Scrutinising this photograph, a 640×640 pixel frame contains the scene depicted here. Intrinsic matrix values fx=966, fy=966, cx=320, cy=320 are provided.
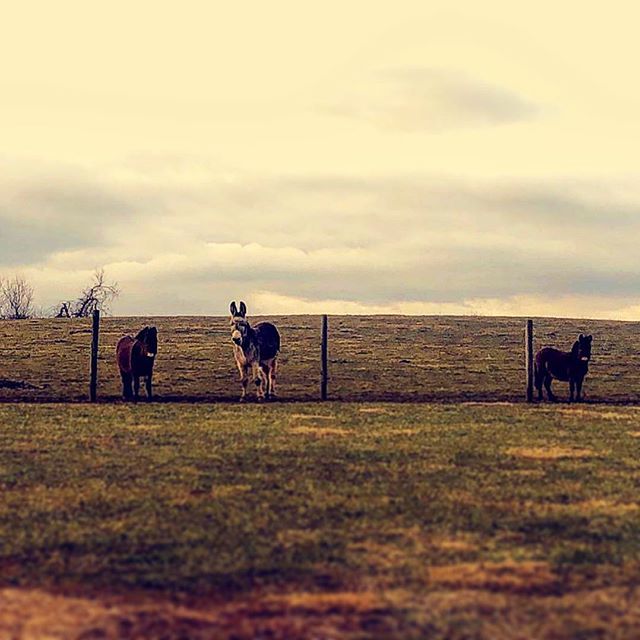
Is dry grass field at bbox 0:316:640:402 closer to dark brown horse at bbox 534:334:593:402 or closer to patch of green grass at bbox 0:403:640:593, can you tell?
dark brown horse at bbox 534:334:593:402

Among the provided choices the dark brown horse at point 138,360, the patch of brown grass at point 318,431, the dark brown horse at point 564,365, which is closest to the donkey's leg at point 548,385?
the dark brown horse at point 564,365

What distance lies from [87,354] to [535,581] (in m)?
39.4

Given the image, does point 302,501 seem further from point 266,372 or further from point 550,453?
point 266,372

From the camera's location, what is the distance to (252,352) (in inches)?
1141

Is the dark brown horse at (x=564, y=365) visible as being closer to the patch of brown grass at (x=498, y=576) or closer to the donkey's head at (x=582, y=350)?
the donkey's head at (x=582, y=350)

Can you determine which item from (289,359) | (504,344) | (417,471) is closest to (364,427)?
(417,471)

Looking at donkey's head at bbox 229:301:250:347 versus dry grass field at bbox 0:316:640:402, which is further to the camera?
dry grass field at bbox 0:316:640:402

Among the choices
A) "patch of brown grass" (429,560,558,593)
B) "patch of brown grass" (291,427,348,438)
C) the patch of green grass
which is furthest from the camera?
"patch of brown grass" (291,427,348,438)

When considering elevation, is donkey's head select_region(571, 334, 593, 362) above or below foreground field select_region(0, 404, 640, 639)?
above

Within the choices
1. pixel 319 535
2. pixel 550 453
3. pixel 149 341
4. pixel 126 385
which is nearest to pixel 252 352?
pixel 149 341

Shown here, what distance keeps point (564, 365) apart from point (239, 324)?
402 inches

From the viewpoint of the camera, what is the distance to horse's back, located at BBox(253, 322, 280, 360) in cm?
2937

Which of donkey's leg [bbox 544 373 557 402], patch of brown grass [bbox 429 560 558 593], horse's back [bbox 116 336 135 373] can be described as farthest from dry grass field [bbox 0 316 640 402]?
patch of brown grass [bbox 429 560 558 593]

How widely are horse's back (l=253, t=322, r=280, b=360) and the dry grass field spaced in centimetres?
146
